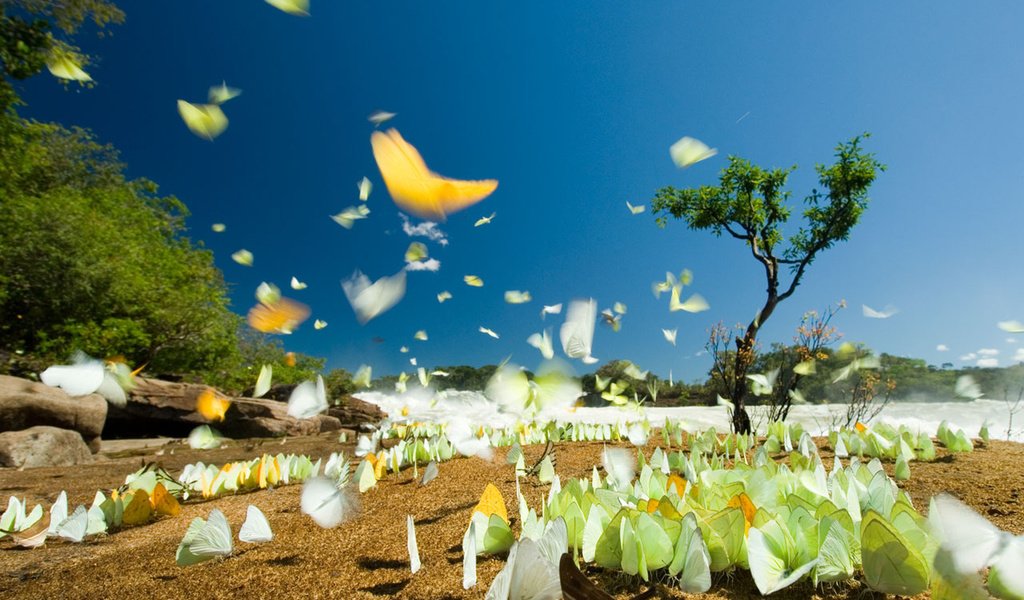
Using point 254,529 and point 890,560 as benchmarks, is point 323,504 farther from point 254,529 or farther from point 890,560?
point 890,560

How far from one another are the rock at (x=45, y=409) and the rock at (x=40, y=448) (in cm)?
197

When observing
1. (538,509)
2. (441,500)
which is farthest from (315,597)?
(441,500)

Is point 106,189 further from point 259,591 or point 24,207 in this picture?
point 259,591

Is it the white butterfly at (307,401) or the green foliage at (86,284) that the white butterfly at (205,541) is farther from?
the green foliage at (86,284)

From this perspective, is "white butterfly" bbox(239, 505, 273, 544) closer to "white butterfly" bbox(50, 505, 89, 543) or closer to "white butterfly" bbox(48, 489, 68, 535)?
"white butterfly" bbox(50, 505, 89, 543)

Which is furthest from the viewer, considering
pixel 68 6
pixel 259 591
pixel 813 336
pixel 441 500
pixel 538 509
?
pixel 68 6

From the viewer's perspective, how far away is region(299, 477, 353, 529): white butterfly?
71.0 inches

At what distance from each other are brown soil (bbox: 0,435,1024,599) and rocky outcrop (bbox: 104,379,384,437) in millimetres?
8339

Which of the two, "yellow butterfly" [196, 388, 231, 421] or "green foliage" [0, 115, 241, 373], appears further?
"green foliage" [0, 115, 241, 373]

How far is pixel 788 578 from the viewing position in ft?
3.01

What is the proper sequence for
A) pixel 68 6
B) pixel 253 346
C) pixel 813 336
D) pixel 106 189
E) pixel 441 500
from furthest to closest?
pixel 253 346, pixel 106 189, pixel 68 6, pixel 813 336, pixel 441 500

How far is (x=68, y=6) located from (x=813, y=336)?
18374 millimetres

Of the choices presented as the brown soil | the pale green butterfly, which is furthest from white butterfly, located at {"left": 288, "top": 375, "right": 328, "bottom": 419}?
the pale green butterfly

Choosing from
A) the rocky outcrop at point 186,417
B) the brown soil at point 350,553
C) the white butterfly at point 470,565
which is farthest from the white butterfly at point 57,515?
the rocky outcrop at point 186,417
